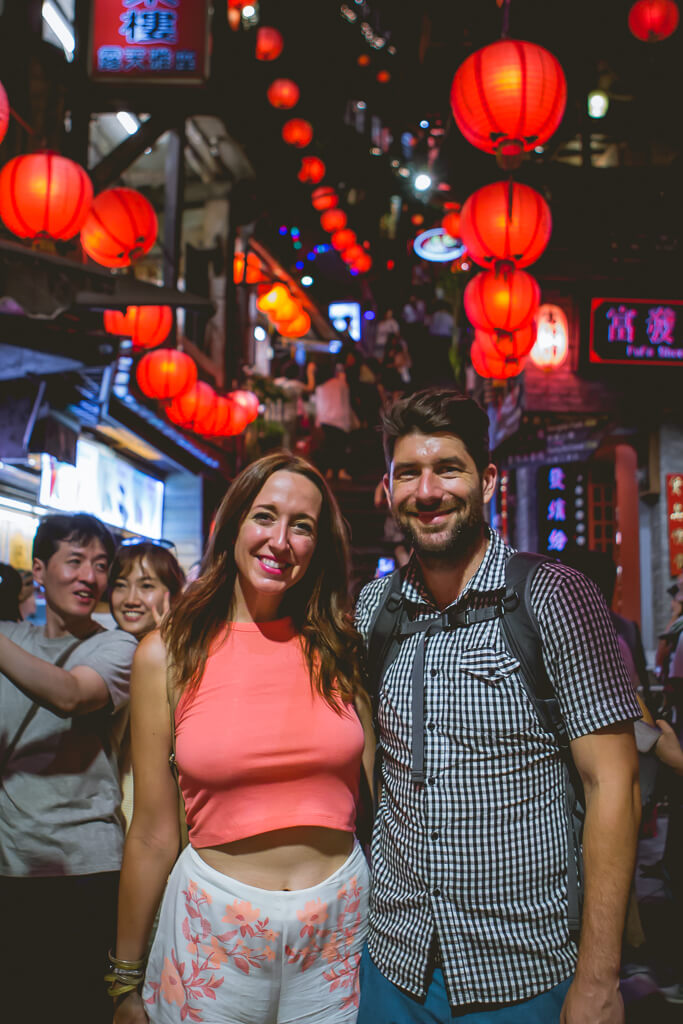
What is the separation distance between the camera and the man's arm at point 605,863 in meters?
1.98

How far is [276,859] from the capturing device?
93.6 inches

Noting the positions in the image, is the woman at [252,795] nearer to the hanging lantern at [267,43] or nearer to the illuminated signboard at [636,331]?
the illuminated signboard at [636,331]

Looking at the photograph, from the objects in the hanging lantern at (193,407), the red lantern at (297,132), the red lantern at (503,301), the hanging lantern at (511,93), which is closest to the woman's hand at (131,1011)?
the hanging lantern at (511,93)

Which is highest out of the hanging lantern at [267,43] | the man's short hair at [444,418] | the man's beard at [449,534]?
the hanging lantern at [267,43]

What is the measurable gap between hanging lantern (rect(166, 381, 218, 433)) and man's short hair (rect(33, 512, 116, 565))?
23.3 ft

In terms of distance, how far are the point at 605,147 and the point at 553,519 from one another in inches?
313

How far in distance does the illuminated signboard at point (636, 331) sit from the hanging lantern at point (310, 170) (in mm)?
10377

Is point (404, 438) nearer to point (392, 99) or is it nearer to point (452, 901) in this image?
point (452, 901)

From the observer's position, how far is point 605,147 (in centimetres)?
1515

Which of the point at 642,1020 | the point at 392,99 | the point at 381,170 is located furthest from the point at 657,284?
the point at 392,99

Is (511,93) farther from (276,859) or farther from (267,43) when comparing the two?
(267,43)

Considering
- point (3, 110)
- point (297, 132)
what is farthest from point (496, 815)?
point (297, 132)

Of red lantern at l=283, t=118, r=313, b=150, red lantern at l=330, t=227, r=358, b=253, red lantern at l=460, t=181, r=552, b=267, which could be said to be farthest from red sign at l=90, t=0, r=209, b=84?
red lantern at l=330, t=227, r=358, b=253

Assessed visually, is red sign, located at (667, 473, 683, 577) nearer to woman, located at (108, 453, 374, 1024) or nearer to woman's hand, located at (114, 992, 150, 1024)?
woman, located at (108, 453, 374, 1024)
